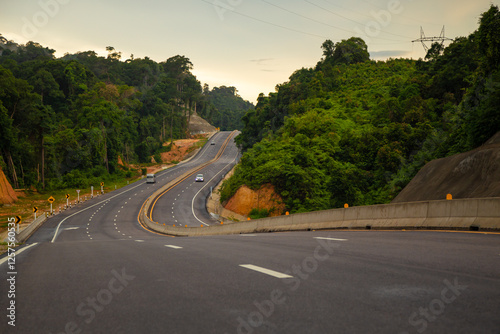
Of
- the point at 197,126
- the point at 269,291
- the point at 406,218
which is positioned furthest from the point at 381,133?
the point at 197,126

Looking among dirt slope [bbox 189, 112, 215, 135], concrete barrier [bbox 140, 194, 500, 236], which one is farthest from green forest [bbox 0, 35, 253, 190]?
concrete barrier [bbox 140, 194, 500, 236]

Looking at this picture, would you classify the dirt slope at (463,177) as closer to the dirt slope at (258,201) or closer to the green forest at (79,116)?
the dirt slope at (258,201)

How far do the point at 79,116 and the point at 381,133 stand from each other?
7400cm

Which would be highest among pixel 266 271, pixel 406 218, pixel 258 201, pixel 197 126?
pixel 197 126

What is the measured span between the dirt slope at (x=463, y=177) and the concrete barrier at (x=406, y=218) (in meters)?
8.98

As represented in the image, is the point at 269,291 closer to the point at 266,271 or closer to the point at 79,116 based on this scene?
the point at 266,271

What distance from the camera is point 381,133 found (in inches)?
2302

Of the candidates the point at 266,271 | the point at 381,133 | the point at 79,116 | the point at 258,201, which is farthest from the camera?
the point at 79,116

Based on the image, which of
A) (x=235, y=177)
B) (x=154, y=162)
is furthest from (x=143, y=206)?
(x=154, y=162)

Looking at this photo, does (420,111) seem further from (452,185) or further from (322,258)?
(322,258)

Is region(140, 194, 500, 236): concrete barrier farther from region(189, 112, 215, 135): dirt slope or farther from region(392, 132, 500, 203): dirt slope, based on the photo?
region(189, 112, 215, 135): dirt slope

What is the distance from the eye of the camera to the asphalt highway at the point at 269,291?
14.1ft

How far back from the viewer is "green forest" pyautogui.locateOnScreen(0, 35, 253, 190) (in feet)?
263

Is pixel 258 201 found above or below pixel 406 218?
below
